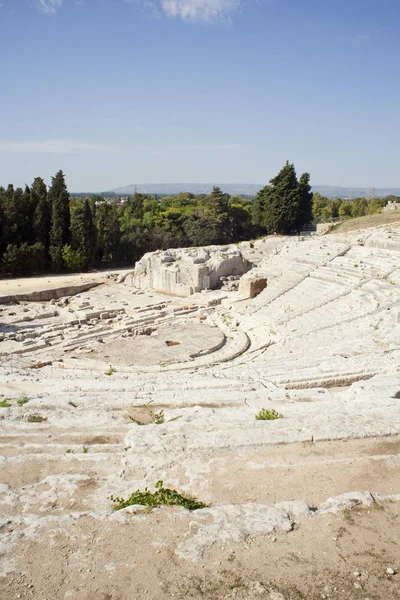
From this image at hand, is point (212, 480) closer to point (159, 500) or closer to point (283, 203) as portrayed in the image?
point (159, 500)

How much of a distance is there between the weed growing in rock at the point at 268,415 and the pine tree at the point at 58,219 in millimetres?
26401

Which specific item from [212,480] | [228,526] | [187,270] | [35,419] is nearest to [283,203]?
[187,270]

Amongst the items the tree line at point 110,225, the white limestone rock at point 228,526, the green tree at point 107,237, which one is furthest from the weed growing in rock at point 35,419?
the green tree at point 107,237

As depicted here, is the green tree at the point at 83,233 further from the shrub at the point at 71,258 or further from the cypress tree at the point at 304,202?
the cypress tree at the point at 304,202

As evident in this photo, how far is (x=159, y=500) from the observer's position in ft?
14.4

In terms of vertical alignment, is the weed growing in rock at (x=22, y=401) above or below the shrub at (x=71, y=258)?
below

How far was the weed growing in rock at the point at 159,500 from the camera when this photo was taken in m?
4.32

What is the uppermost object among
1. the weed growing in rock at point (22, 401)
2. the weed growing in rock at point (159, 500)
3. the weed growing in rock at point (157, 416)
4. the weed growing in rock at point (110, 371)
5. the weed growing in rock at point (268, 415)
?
the weed growing in rock at point (159, 500)

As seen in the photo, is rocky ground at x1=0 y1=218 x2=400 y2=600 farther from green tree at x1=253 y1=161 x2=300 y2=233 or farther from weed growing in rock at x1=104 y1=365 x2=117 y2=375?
green tree at x1=253 y1=161 x2=300 y2=233

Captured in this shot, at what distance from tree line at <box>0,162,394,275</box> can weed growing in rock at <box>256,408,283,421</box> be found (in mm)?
25871

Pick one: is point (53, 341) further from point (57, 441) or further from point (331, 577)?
point (331, 577)

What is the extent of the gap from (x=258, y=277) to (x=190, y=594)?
1896 cm

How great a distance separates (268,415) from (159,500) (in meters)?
2.51

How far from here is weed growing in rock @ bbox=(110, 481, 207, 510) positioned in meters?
4.32
